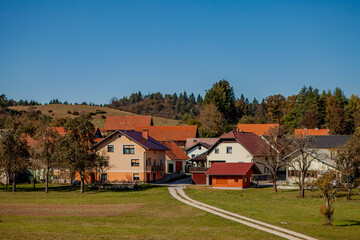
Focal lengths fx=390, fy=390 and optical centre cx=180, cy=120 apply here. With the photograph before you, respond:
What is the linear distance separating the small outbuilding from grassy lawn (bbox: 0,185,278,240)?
7.18 m

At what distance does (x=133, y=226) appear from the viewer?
2933cm

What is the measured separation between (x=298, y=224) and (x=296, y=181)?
28.2 meters

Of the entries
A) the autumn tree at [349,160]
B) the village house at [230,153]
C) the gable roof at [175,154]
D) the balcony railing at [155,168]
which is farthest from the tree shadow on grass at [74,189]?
the autumn tree at [349,160]

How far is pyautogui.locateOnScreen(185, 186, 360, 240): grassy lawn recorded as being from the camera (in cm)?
2789

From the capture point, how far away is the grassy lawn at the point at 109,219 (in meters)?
25.9

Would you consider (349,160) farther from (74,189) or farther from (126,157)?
(74,189)

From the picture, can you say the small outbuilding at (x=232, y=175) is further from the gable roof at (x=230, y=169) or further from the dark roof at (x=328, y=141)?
the dark roof at (x=328, y=141)

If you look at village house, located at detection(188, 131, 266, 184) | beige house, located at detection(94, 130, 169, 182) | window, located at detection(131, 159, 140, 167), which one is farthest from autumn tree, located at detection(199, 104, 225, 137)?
window, located at detection(131, 159, 140, 167)

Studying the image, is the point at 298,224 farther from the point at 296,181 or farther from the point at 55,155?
the point at 55,155

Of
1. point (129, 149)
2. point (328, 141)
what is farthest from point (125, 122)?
point (328, 141)

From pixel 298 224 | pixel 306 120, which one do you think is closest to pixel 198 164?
pixel 298 224

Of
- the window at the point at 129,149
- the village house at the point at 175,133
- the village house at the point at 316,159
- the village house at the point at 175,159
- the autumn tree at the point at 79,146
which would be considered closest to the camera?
the village house at the point at 316,159

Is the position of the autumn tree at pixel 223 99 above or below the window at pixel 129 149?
above

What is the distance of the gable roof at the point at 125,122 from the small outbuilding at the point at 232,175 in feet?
222
